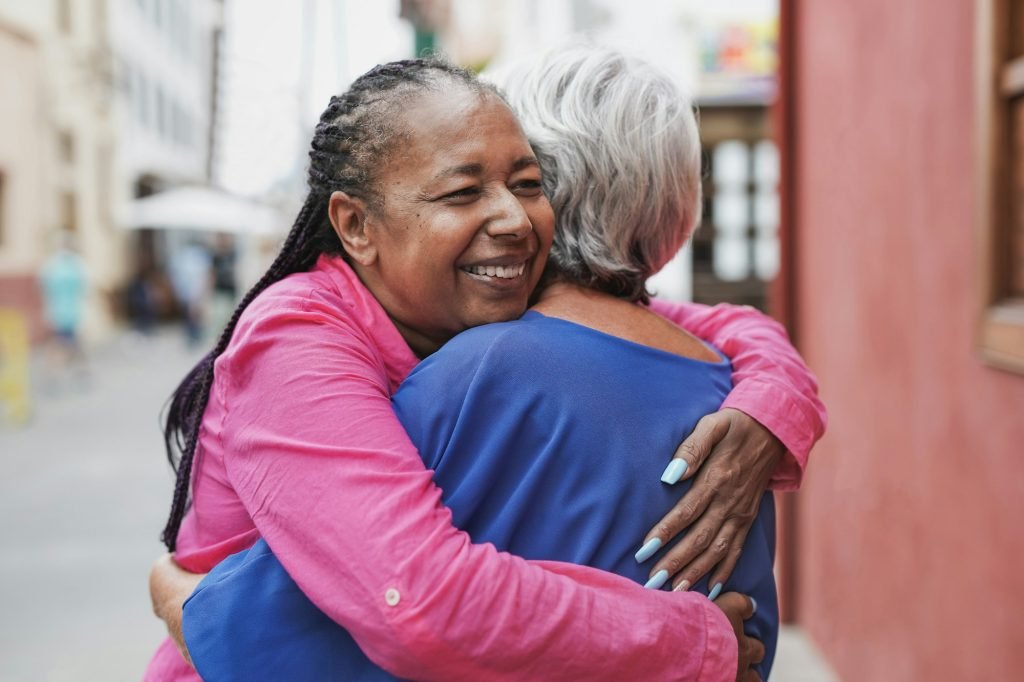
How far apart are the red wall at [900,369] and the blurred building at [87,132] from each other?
10854 millimetres

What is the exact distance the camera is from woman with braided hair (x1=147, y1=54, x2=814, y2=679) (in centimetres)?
130

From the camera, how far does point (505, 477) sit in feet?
4.81

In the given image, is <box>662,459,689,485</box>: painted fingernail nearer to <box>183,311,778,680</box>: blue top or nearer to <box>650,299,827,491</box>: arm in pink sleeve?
<box>183,311,778,680</box>: blue top

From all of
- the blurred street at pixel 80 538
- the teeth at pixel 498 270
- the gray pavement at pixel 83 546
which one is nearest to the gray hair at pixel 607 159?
the teeth at pixel 498 270

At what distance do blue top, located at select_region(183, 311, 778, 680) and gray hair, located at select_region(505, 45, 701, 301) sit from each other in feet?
0.67

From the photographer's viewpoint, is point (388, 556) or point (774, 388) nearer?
point (388, 556)

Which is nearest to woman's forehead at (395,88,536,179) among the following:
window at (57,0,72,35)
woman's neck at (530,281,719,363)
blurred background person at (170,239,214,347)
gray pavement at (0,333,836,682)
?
woman's neck at (530,281,719,363)

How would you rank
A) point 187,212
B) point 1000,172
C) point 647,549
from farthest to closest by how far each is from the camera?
point 187,212 → point 1000,172 → point 647,549

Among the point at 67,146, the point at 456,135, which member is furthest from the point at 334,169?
the point at 67,146

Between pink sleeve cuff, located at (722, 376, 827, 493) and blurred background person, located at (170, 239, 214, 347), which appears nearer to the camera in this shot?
pink sleeve cuff, located at (722, 376, 827, 493)

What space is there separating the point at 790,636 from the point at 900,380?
1.84 meters

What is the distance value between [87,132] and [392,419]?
22.6m

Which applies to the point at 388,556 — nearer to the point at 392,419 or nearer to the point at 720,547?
the point at 392,419

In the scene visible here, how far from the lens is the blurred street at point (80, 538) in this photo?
16.7 ft
